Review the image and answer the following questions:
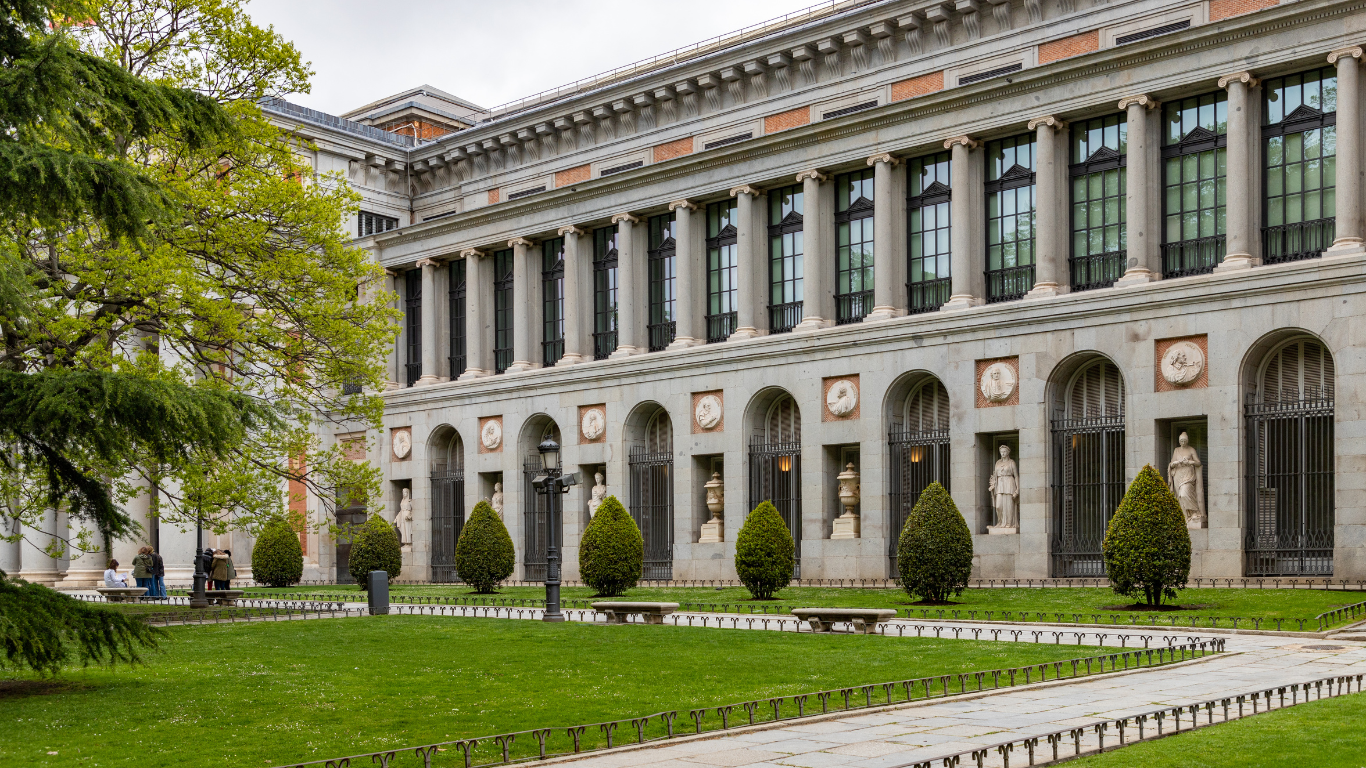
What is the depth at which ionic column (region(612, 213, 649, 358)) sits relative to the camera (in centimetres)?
4950

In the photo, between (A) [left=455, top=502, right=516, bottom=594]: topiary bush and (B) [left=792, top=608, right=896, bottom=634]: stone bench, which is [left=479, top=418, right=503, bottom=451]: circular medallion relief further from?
(B) [left=792, top=608, right=896, bottom=634]: stone bench

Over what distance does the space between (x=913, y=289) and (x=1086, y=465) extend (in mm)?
8070

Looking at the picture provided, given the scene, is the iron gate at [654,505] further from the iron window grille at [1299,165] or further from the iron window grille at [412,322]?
the iron window grille at [1299,165]

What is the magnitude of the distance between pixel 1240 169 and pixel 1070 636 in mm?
16177

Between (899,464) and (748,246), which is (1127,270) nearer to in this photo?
(899,464)

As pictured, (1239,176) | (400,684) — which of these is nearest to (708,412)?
(1239,176)

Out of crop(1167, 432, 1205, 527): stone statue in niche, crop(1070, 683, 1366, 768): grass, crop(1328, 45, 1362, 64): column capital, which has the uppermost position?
crop(1328, 45, 1362, 64): column capital

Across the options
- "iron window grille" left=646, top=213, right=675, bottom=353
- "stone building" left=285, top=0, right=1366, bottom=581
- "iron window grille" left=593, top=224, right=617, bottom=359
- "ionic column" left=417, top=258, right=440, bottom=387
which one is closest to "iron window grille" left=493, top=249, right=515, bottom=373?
"stone building" left=285, top=0, right=1366, bottom=581

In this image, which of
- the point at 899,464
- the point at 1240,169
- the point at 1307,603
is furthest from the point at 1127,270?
the point at 1307,603

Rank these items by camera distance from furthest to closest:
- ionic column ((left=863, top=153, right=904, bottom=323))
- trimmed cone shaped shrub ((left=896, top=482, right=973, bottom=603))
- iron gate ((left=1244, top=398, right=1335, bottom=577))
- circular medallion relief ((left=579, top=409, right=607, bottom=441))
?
circular medallion relief ((left=579, top=409, right=607, bottom=441)) < ionic column ((left=863, top=153, right=904, bottom=323)) < iron gate ((left=1244, top=398, right=1335, bottom=577)) < trimmed cone shaped shrub ((left=896, top=482, right=973, bottom=603))

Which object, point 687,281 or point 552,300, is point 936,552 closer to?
point 687,281

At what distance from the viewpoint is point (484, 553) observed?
136 ft

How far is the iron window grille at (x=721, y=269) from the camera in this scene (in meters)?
47.5

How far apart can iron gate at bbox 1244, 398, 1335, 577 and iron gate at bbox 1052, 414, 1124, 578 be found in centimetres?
370
